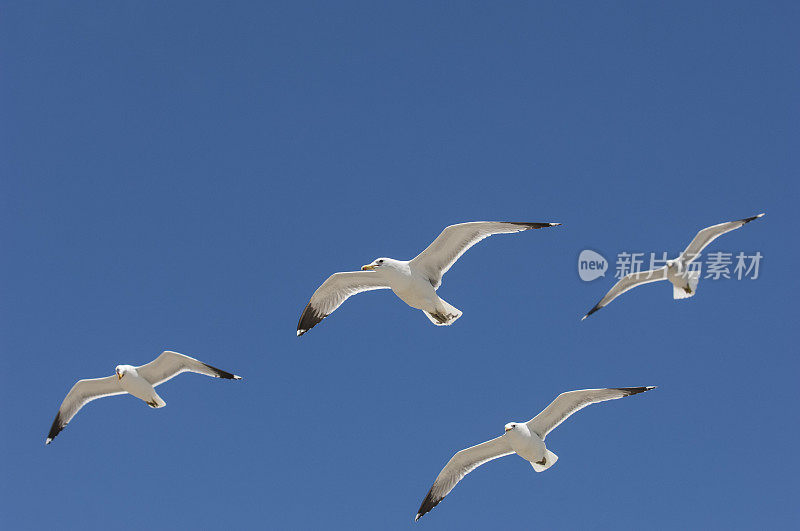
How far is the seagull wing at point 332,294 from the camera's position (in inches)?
485

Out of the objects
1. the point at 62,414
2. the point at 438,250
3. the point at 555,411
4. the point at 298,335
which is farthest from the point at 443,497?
the point at 62,414

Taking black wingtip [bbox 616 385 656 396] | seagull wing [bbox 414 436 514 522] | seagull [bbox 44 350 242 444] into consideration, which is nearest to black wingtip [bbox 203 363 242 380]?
seagull [bbox 44 350 242 444]

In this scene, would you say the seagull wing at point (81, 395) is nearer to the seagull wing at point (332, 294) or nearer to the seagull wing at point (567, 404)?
the seagull wing at point (332, 294)

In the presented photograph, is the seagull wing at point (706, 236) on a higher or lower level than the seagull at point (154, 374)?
lower

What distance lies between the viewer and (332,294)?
496 inches

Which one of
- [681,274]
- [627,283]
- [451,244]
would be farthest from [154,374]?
[681,274]

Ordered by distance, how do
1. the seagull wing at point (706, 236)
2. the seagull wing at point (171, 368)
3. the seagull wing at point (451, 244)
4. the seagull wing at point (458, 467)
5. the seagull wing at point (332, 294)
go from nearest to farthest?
Answer: the seagull wing at point (451, 244)
the seagull wing at point (332, 294)
the seagull wing at point (458, 467)
the seagull wing at point (706, 236)
the seagull wing at point (171, 368)

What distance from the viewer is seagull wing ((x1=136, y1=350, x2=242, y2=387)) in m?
14.5

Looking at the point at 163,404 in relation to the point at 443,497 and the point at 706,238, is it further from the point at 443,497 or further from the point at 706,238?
the point at 706,238

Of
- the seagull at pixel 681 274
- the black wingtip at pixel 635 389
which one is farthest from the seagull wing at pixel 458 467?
the seagull at pixel 681 274

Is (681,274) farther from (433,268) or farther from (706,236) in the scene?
(433,268)

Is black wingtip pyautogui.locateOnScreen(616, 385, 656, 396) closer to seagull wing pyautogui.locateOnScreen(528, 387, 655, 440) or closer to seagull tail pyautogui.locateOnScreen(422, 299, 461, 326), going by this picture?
seagull wing pyautogui.locateOnScreen(528, 387, 655, 440)

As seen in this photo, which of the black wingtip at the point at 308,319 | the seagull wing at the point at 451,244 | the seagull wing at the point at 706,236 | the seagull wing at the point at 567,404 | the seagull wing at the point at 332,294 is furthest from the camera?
the seagull wing at the point at 706,236

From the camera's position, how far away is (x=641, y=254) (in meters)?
15.4
